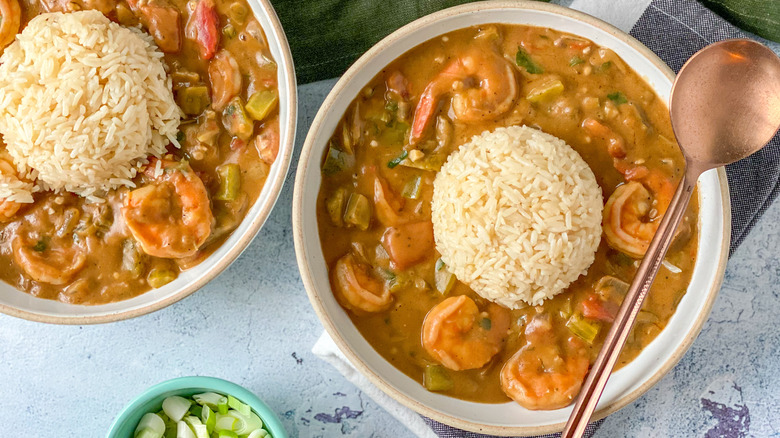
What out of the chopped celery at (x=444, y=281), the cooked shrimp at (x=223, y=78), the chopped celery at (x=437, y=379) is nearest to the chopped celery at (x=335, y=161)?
the cooked shrimp at (x=223, y=78)

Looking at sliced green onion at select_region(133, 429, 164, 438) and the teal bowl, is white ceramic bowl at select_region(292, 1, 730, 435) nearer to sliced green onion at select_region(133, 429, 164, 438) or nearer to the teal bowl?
the teal bowl

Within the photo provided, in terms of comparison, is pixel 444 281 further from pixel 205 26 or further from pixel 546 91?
pixel 205 26

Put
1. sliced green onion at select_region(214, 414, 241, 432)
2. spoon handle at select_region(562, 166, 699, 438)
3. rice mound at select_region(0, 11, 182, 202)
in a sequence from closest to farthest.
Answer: spoon handle at select_region(562, 166, 699, 438)
rice mound at select_region(0, 11, 182, 202)
sliced green onion at select_region(214, 414, 241, 432)

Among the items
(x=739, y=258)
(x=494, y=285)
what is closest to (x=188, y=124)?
(x=494, y=285)

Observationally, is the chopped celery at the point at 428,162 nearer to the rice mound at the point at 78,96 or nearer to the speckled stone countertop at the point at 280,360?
the speckled stone countertop at the point at 280,360

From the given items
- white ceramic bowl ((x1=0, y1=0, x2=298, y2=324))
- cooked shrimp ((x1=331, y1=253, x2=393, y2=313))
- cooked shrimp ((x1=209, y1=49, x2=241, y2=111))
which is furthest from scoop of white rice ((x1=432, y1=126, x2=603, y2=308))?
cooked shrimp ((x1=209, y1=49, x2=241, y2=111))

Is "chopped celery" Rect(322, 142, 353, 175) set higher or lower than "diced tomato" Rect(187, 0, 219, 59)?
lower

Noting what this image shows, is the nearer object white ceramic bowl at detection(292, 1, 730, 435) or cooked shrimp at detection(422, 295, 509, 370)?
white ceramic bowl at detection(292, 1, 730, 435)
